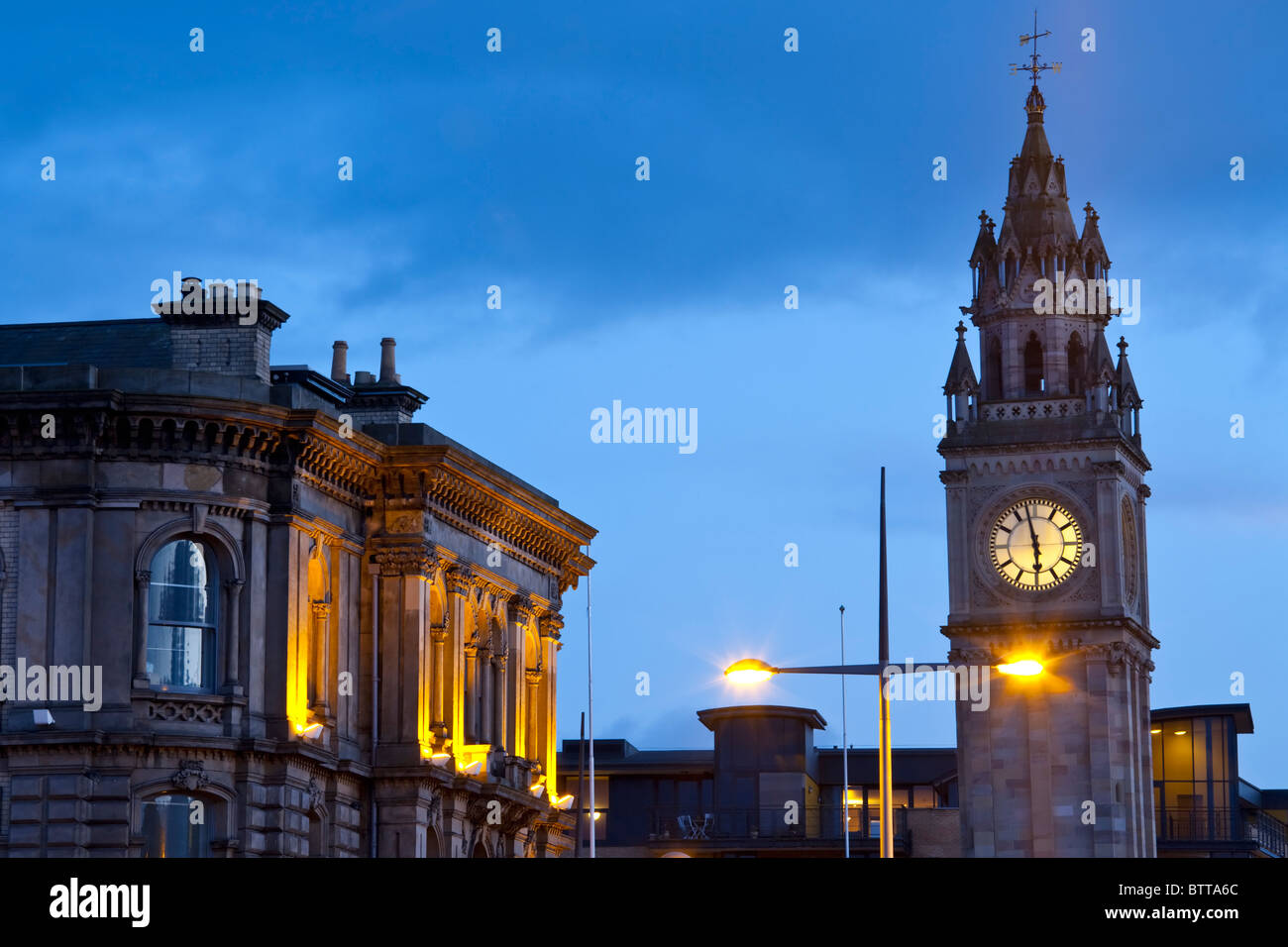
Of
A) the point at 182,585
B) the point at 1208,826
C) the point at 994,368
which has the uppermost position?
the point at 994,368

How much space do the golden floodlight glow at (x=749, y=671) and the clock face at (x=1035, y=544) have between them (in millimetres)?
74388

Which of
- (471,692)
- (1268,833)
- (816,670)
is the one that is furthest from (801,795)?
(816,670)

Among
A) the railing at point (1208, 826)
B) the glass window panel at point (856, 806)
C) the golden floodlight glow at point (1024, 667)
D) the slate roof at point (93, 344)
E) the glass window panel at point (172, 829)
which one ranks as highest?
the slate roof at point (93, 344)

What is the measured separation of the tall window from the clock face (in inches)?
2364

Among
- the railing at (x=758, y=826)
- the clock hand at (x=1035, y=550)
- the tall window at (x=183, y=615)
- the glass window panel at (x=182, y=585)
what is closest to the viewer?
the tall window at (x=183, y=615)

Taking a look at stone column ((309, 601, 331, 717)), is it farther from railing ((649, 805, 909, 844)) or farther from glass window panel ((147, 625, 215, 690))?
railing ((649, 805, 909, 844))

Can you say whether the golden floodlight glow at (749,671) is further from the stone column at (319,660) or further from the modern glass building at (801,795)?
the modern glass building at (801,795)

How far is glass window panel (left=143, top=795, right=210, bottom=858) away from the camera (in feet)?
179

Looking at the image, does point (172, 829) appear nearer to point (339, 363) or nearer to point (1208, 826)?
point (339, 363)

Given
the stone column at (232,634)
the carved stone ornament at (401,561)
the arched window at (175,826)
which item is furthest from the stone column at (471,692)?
the arched window at (175,826)

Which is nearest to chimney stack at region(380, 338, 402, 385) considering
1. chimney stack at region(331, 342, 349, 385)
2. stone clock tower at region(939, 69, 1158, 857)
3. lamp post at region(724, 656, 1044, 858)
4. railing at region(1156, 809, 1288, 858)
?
chimney stack at region(331, 342, 349, 385)

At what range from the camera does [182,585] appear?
5628cm

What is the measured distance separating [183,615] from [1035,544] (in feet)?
202

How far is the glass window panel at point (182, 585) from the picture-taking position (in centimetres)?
5597
